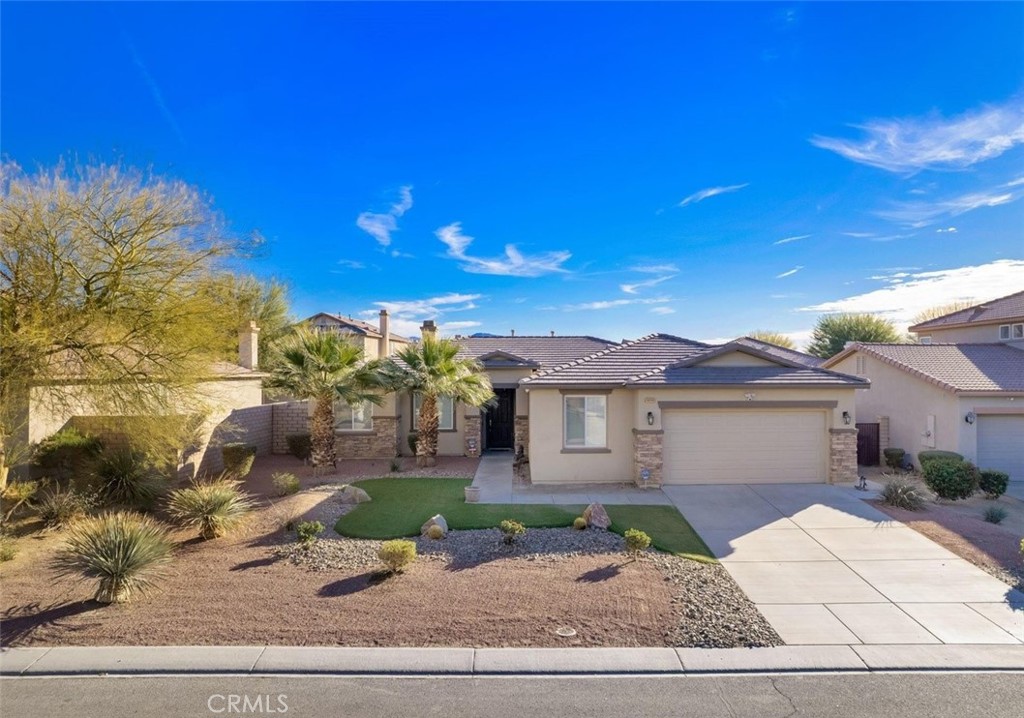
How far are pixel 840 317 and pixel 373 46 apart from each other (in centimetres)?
3956

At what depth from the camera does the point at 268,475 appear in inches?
604

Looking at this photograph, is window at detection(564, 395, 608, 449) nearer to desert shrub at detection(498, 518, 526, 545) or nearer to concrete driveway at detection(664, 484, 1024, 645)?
concrete driveway at detection(664, 484, 1024, 645)

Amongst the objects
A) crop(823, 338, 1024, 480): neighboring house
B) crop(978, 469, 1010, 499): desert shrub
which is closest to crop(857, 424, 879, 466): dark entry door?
crop(823, 338, 1024, 480): neighboring house

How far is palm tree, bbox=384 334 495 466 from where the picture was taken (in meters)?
15.7

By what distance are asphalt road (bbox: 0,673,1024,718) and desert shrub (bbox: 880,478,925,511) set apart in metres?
7.00

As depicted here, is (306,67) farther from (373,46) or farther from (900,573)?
(900,573)

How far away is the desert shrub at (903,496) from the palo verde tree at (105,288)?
16.2 m

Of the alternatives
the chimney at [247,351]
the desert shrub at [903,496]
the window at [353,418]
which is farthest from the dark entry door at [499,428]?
the desert shrub at [903,496]

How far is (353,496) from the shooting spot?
12281 mm

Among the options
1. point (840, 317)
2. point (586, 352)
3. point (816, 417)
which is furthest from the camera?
point (840, 317)

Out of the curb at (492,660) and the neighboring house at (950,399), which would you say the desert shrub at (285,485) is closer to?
the curb at (492,660)

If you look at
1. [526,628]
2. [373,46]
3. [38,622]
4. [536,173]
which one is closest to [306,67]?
[373,46]

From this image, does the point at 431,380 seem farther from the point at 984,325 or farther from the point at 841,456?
the point at 984,325

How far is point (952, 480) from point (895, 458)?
494 centimetres
